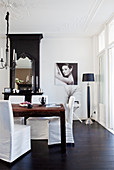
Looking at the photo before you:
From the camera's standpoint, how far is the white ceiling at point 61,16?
376 centimetres

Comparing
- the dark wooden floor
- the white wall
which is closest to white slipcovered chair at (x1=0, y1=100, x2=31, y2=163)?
the dark wooden floor

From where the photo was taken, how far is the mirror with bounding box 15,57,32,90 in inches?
229

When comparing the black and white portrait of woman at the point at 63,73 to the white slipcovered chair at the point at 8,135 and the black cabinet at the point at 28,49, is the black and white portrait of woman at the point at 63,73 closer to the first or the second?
the black cabinet at the point at 28,49

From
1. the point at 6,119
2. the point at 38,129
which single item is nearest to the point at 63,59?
the point at 38,129

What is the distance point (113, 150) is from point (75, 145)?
2.42 feet

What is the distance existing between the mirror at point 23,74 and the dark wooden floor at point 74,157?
8.11ft

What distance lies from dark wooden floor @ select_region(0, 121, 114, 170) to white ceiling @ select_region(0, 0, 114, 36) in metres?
2.96

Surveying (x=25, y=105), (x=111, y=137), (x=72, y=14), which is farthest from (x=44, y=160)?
(x=72, y=14)

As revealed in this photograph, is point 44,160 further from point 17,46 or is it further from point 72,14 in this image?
point 17,46

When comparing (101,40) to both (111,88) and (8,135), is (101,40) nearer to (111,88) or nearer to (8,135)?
(111,88)

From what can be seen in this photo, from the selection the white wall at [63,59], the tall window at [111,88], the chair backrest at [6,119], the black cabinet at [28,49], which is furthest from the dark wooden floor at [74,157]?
the black cabinet at [28,49]

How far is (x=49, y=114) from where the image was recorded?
316 cm

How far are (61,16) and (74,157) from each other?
334 centimetres

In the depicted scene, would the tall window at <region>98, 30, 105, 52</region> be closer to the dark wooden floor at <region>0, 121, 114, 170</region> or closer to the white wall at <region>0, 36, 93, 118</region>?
the white wall at <region>0, 36, 93, 118</region>
